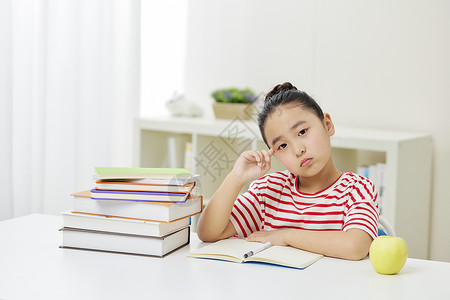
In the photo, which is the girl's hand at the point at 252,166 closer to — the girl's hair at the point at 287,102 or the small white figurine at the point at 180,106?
the girl's hair at the point at 287,102

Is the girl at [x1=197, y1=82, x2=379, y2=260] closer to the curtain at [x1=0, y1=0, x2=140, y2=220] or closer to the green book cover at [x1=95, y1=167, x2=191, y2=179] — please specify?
the green book cover at [x1=95, y1=167, x2=191, y2=179]

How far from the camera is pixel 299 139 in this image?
52.6 inches

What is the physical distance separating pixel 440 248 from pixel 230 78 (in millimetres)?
1423

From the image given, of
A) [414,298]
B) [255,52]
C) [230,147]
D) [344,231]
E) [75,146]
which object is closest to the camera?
[414,298]

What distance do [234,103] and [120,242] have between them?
186 cm

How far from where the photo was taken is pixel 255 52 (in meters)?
3.19

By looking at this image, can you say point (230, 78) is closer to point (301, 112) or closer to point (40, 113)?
point (40, 113)

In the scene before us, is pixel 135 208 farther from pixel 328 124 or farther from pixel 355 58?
pixel 355 58

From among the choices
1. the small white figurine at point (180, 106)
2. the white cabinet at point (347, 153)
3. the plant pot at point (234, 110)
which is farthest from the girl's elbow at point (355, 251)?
the small white figurine at point (180, 106)

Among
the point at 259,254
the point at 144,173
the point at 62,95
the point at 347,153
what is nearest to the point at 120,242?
the point at 144,173

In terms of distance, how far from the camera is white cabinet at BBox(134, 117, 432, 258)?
239 centimetres

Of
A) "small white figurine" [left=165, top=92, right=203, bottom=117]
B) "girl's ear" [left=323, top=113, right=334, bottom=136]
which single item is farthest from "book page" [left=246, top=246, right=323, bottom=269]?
"small white figurine" [left=165, top=92, right=203, bottom=117]

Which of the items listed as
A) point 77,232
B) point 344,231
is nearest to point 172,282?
point 77,232

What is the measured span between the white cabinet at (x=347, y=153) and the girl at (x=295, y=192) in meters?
0.73
